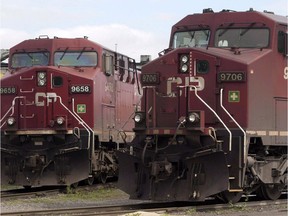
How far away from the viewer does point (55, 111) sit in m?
16.5

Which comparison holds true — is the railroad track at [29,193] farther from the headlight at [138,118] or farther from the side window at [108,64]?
the headlight at [138,118]

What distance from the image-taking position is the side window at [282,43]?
1284 centimetres

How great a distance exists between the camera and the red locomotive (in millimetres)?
15875

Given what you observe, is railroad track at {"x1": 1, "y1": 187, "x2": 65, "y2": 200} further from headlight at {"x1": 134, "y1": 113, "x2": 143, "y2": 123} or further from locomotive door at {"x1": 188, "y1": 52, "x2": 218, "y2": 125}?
locomotive door at {"x1": 188, "y1": 52, "x2": 218, "y2": 125}

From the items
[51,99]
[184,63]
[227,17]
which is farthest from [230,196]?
[51,99]

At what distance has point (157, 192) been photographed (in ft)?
38.8

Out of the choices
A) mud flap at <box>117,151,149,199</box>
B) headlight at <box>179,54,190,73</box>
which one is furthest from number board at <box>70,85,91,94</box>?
headlight at <box>179,54,190,73</box>

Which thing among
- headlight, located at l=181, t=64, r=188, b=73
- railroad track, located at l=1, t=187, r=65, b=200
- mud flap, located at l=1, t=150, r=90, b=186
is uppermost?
headlight, located at l=181, t=64, r=188, b=73

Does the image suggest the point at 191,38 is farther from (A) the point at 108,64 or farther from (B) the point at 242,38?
(A) the point at 108,64

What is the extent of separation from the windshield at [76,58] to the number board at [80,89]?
0.83 meters

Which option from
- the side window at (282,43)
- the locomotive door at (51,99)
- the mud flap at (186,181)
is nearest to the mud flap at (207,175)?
the mud flap at (186,181)

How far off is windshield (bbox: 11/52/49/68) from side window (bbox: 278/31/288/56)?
7.17m

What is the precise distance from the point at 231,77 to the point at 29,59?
7.40 meters

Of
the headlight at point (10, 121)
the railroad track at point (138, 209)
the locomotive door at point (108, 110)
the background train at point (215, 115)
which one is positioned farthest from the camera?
the locomotive door at point (108, 110)
